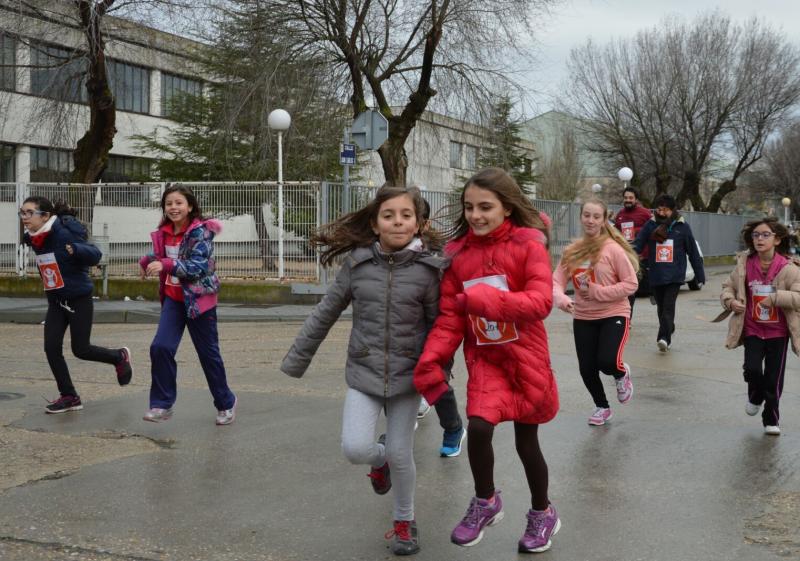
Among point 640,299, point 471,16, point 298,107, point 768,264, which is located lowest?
point 640,299

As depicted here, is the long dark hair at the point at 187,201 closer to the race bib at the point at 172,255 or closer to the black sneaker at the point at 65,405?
the race bib at the point at 172,255

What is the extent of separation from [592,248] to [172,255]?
2.91m

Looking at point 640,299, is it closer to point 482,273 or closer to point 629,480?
point 629,480

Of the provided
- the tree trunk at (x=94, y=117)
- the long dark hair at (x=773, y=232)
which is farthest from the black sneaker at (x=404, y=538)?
the tree trunk at (x=94, y=117)

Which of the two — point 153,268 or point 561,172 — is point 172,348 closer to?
point 153,268

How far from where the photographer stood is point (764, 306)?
636cm

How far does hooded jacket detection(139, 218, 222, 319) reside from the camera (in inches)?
249

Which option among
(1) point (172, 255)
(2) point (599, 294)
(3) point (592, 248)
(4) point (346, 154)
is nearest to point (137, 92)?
(4) point (346, 154)

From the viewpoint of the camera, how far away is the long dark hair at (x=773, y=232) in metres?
6.39

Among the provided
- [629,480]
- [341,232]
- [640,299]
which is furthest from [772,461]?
[640,299]

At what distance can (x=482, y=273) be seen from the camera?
406cm

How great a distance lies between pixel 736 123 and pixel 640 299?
2666cm

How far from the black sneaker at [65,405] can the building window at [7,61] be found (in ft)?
47.2

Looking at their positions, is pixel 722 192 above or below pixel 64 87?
below
